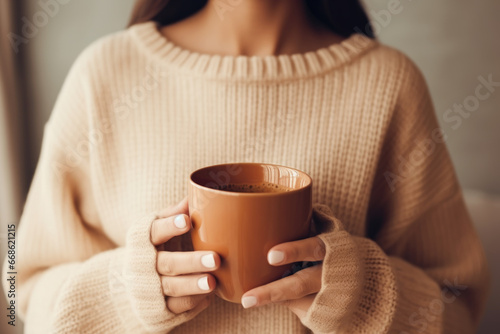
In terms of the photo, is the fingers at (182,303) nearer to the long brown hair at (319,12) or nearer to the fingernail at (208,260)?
the fingernail at (208,260)

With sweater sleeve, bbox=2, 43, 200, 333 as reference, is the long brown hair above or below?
above

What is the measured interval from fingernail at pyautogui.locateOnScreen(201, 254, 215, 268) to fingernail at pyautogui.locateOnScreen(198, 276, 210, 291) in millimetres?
21

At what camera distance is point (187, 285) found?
1.53ft

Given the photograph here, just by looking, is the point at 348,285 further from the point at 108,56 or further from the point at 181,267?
the point at 108,56

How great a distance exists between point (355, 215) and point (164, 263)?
364 mm

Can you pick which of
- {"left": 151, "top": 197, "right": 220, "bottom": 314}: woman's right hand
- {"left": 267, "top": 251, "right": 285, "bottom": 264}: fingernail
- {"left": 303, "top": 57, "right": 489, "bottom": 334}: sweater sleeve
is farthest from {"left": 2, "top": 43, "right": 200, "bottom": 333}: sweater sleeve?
{"left": 303, "top": 57, "right": 489, "bottom": 334}: sweater sleeve

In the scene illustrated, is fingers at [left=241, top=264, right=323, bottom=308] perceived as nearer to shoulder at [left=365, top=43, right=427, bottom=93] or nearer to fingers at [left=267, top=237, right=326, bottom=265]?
fingers at [left=267, top=237, right=326, bottom=265]

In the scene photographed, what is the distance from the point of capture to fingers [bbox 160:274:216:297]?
45 cm

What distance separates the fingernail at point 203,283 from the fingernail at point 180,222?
0.20 feet

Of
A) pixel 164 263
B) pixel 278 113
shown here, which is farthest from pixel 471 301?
pixel 164 263

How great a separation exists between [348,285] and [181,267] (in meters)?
0.21

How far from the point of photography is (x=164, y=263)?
483 millimetres

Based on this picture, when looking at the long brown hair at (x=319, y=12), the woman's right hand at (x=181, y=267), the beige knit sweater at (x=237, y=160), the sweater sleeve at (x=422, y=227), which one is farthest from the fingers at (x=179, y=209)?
the long brown hair at (x=319, y=12)

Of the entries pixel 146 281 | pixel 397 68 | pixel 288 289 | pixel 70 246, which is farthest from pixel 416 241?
pixel 70 246
